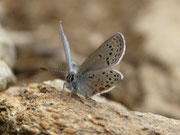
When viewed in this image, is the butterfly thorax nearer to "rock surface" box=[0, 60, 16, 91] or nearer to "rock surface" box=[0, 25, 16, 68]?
"rock surface" box=[0, 60, 16, 91]

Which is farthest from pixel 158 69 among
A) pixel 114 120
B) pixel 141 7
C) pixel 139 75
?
pixel 114 120

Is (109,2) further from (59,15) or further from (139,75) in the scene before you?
(139,75)

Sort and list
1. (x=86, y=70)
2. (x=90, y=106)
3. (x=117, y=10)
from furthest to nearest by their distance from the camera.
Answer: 1. (x=117, y=10)
2. (x=86, y=70)
3. (x=90, y=106)

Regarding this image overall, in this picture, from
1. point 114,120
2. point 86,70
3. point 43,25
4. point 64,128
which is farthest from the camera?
point 43,25

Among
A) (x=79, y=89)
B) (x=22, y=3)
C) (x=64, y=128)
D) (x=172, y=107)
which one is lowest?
(x=64, y=128)

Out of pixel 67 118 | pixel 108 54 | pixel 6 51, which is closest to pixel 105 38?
pixel 6 51

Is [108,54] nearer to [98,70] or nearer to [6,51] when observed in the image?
[98,70]
